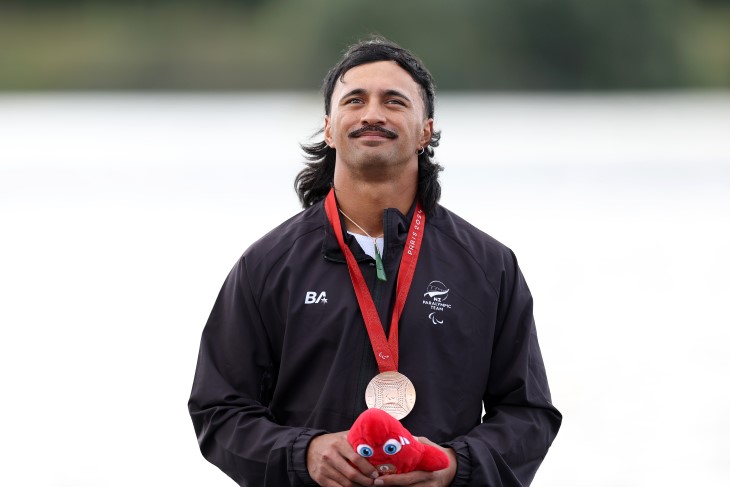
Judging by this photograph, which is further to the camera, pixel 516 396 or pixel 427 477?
pixel 516 396

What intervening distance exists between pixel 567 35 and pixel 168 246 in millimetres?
23668

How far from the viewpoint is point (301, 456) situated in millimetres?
2697

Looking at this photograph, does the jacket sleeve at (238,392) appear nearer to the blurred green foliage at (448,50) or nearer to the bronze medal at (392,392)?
the bronze medal at (392,392)

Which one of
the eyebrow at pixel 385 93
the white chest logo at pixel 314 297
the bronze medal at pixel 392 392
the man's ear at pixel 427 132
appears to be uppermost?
the eyebrow at pixel 385 93

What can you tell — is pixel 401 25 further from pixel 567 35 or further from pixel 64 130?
pixel 64 130

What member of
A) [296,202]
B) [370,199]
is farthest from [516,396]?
[296,202]

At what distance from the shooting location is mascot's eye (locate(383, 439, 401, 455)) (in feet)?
8.37

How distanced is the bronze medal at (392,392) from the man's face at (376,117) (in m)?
0.50

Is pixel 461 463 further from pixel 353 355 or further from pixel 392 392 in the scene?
pixel 353 355

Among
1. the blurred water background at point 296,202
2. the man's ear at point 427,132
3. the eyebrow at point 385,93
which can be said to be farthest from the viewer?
the blurred water background at point 296,202

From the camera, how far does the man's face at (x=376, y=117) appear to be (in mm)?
2859

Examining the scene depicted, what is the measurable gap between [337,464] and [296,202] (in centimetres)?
1002

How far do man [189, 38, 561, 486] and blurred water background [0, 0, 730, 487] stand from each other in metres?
2.31

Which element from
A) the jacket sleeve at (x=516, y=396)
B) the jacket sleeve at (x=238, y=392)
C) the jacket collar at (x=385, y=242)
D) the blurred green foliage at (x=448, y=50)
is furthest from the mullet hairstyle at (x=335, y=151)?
the blurred green foliage at (x=448, y=50)
